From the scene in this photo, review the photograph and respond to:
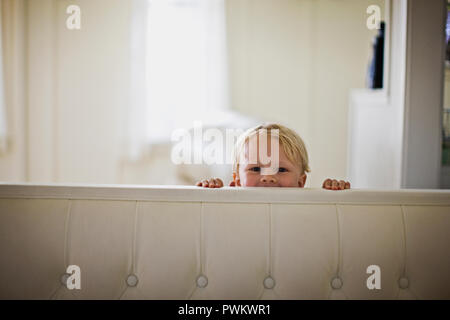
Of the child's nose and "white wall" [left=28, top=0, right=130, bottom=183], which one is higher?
"white wall" [left=28, top=0, right=130, bottom=183]

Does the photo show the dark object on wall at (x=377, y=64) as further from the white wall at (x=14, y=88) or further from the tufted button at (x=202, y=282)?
the white wall at (x=14, y=88)

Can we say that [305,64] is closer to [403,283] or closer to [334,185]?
[334,185]

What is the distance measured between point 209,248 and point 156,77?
2.76 m

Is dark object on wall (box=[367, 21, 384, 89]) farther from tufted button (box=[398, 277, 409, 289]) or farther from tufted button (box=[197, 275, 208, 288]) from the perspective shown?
tufted button (box=[197, 275, 208, 288])

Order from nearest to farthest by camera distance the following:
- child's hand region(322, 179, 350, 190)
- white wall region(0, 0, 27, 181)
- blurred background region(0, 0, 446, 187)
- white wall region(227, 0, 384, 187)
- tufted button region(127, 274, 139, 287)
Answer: tufted button region(127, 274, 139, 287) → child's hand region(322, 179, 350, 190) → white wall region(0, 0, 27, 181) → blurred background region(0, 0, 446, 187) → white wall region(227, 0, 384, 187)

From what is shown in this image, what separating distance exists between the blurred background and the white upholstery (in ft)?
7.35

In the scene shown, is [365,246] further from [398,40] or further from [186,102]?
[186,102]

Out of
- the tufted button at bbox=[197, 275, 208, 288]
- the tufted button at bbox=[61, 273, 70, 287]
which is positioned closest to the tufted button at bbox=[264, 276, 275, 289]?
the tufted button at bbox=[197, 275, 208, 288]

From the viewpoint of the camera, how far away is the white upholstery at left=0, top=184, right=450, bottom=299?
907 mm

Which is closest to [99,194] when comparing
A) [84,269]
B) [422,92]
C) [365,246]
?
[84,269]

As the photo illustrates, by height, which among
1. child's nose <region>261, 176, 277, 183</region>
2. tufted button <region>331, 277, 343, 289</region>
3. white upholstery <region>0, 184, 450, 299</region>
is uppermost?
child's nose <region>261, 176, 277, 183</region>

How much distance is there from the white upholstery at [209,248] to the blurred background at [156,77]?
7.35 feet

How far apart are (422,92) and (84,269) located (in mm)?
1095

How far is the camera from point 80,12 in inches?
131
